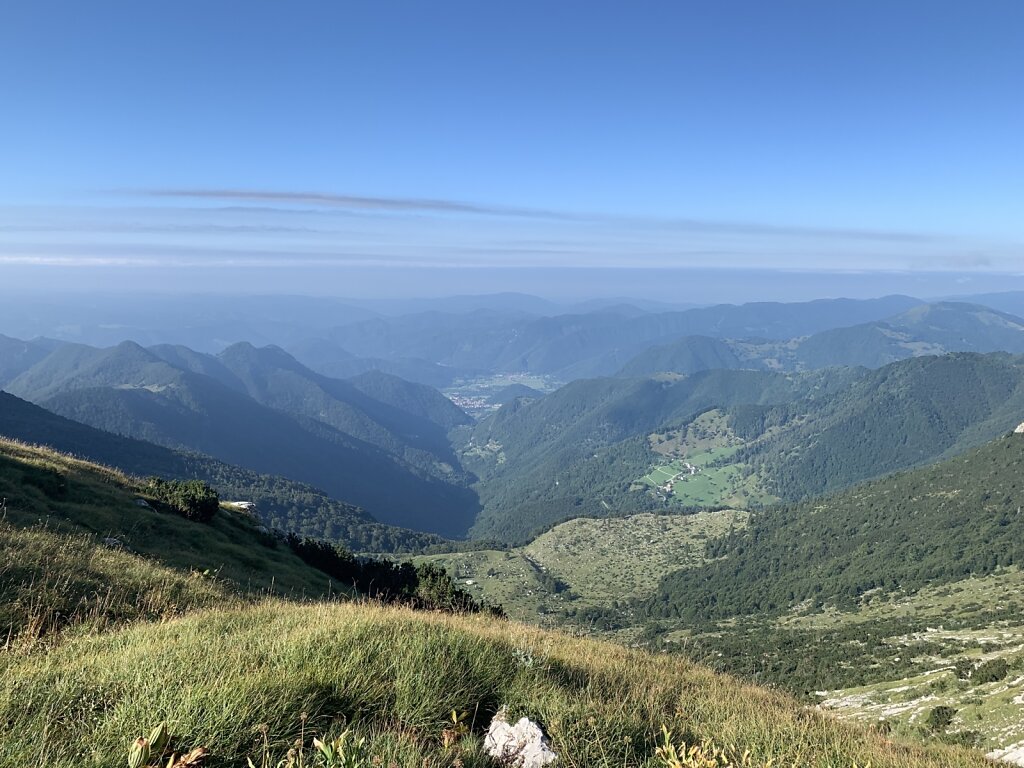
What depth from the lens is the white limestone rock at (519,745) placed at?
16.0ft

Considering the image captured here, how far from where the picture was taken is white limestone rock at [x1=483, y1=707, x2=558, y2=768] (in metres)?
4.87

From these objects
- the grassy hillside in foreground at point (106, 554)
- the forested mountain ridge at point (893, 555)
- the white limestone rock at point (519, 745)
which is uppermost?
the white limestone rock at point (519, 745)

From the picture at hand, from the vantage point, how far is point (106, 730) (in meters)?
3.95

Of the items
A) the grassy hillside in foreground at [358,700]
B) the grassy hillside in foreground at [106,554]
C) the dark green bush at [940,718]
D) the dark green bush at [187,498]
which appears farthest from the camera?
the dark green bush at [940,718]

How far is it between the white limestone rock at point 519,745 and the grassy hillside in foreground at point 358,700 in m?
0.14

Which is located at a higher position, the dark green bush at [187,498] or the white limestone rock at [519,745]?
the white limestone rock at [519,745]

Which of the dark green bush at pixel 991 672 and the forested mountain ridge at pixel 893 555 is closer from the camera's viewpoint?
the dark green bush at pixel 991 672

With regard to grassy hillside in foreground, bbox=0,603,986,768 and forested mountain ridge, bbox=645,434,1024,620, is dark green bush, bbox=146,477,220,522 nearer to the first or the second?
grassy hillside in foreground, bbox=0,603,986,768

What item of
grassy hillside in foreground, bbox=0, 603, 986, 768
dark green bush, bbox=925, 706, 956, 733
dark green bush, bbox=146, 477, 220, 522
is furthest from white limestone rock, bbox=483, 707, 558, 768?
dark green bush, bbox=925, 706, 956, 733

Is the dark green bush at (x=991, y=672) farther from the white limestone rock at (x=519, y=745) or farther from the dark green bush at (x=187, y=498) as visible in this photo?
the dark green bush at (x=187, y=498)

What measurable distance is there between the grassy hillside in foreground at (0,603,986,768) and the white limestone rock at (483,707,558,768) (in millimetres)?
143

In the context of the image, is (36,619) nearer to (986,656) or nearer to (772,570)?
(986,656)

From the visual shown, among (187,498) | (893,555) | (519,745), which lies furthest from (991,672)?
(893,555)

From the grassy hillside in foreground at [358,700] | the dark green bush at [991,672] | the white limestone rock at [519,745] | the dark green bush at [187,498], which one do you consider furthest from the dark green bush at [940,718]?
the dark green bush at [187,498]
